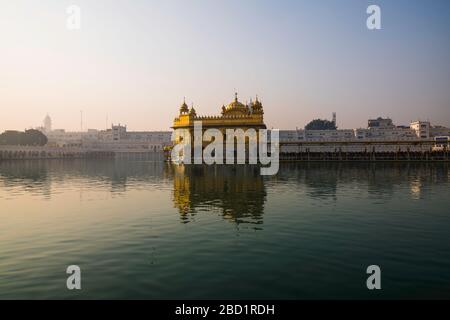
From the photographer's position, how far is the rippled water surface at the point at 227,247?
8.15 metres

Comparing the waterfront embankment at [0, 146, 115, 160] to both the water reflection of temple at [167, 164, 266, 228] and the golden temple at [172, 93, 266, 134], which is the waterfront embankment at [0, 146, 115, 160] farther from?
the water reflection of temple at [167, 164, 266, 228]

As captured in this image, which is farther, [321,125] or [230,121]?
[321,125]

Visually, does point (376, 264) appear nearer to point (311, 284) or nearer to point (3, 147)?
point (311, 284)

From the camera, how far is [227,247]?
11.4 m

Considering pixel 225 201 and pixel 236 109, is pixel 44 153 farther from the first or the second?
pixel 225 201

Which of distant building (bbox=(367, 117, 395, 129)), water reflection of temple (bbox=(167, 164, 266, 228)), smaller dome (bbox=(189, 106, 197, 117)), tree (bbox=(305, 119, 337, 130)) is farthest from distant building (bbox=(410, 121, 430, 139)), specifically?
water reflection of temple (bbox=(167, 164, 266, 228))

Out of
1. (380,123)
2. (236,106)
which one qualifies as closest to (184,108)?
(236,106)

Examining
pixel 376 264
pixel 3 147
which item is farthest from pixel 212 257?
pixel 3 147

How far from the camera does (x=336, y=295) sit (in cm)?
765

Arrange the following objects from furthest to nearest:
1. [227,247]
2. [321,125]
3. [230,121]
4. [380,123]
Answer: [321,125] < [380,123] < [230,121] < [227,247]

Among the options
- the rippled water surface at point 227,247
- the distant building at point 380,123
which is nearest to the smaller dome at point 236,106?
the rippled water surface at point 227,247

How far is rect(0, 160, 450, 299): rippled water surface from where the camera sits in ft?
26.7

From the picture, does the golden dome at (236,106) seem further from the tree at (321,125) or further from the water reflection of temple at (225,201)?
the tree at (321,125)

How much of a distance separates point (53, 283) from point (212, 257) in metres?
4.21
